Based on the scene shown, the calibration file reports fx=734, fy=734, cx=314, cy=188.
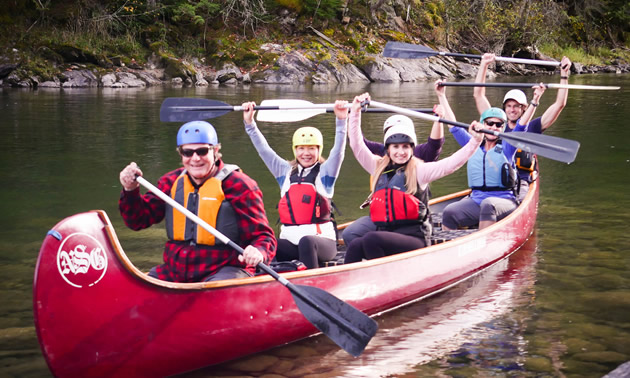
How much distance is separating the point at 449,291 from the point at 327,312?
6.30 feet

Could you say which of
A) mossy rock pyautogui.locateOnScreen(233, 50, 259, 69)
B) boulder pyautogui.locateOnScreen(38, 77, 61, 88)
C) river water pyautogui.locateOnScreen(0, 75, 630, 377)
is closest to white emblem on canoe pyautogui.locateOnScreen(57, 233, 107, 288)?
river water pyautogui.locateOnScreen(0, 75, 630, 377)

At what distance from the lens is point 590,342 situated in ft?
14.5

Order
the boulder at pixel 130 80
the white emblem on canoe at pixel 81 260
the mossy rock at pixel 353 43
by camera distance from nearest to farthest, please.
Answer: the white emblem on canoe at pixel 81 260
the boulder at pixel 130 80
the mossy rock at pixel 353 43

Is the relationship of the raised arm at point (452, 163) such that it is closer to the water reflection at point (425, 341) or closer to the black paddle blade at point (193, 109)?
the water reflection at point (425, 341)

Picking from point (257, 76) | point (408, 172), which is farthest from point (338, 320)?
point (257, 76)

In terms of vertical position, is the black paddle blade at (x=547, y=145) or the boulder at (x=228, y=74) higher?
the boulder at (x=228, y=74)

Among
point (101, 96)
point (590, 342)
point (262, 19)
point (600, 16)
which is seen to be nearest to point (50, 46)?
point (101, 96)

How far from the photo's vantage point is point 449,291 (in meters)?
5.55

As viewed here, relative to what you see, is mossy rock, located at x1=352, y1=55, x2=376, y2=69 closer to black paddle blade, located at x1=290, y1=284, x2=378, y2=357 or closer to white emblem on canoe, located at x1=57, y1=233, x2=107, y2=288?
black paddle blade, located at x1=290, y1=284, x2=378, y2=357

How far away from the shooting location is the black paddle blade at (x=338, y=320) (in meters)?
3.82

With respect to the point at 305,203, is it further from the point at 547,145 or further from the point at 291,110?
the point at 547,145

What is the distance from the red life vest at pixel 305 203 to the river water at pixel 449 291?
2.80 feet

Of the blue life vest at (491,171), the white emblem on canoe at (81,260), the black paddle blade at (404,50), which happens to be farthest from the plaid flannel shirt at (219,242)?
the black paddle blade at (404,50)

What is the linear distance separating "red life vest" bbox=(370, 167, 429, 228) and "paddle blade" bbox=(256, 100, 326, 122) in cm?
87
